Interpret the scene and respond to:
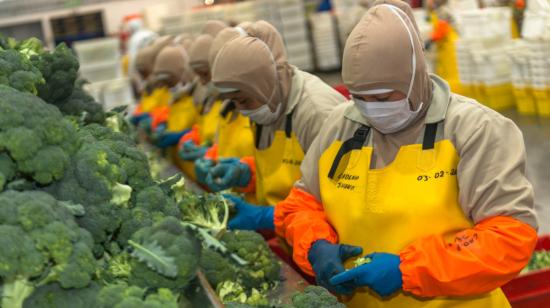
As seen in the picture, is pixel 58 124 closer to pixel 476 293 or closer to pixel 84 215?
pixel 84 215

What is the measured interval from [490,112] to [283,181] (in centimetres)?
126

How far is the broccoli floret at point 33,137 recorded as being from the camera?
150 cm

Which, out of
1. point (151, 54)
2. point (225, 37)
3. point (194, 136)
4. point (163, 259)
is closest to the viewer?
point (163, 259)

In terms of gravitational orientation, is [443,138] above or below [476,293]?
above

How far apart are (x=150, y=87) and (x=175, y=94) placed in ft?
4.36

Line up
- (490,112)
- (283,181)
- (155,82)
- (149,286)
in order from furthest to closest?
(155,82)
(283,181)
(490,112)
(149,286)

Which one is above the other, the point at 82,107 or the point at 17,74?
the point at 17,74

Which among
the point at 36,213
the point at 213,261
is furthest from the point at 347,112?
the point at 36,213

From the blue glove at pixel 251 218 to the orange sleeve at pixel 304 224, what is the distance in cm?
43

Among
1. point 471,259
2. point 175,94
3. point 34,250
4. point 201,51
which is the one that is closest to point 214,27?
point 201,51

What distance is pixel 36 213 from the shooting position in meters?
1.38

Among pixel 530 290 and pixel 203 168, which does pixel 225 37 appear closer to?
pixel 203 168

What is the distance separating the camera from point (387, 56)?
2027 millimetres

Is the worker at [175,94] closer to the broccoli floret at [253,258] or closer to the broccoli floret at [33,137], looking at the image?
the broccoli floret at [253,258]
